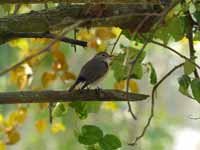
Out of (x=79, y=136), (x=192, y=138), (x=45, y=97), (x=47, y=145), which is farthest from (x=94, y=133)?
(x=192, y=138)

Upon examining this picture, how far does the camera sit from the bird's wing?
9.63ft

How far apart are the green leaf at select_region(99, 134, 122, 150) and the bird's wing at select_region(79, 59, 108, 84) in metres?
1.09

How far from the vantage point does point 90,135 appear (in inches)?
71.7

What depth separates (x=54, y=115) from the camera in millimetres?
2049

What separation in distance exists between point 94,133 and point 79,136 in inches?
1.6

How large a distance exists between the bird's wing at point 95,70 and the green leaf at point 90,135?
1082mm

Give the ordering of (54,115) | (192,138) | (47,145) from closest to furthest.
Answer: (54,115), (47,145), (192,138)

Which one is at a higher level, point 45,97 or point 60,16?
point 60,16

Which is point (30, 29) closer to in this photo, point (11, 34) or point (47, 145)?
point (11, 34)

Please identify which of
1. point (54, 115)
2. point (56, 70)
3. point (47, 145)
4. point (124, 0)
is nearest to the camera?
point (124, 0)

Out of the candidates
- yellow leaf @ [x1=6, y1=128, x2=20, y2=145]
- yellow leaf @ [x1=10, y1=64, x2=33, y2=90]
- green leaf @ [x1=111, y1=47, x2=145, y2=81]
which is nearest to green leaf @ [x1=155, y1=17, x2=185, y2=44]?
green leaf @ [x1=111, y1=47, x2=145, y2=81]

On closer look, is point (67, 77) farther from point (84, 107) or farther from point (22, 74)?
point (84, 107)

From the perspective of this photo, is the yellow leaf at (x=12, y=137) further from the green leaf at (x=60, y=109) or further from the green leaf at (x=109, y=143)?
the green leaf at (x=109, y=143)

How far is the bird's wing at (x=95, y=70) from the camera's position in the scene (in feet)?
9.63
